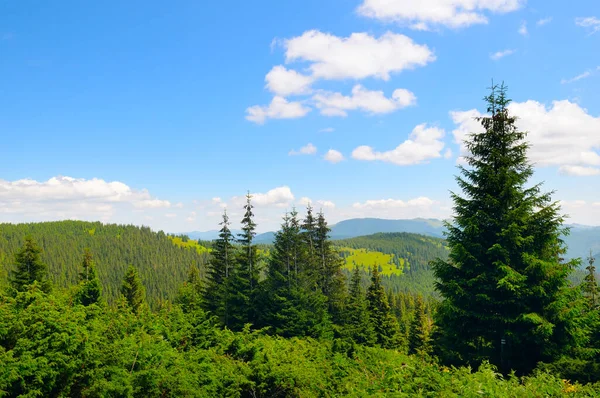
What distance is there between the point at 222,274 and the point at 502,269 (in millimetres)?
29453

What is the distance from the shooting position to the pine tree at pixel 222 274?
31.0m

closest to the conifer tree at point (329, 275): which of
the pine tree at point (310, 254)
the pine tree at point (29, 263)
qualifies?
the pine tree at point (310, 254)

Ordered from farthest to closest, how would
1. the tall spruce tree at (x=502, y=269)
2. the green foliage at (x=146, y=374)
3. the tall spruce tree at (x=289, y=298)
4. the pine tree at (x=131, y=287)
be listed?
the pine tree at (x=131, y=287)
the tall spruce tree at (x=289, y=298)
the tall spruce tree at (x=502, y=269)
the green foliage at (x=146, y=374)

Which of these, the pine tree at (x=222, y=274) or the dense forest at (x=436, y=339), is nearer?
the dense forest at (x=436, y=339)

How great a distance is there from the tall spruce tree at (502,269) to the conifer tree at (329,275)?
64.1ft

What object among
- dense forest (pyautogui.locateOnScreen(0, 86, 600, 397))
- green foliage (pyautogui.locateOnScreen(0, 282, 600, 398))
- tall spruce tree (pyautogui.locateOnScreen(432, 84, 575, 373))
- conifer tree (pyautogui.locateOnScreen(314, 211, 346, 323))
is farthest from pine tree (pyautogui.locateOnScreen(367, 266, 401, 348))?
green foliage (pyautogui.locateOnScreen(0, 282, 600, 398))

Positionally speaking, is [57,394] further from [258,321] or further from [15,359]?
[258,321]

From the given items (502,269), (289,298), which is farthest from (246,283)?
(502,269)

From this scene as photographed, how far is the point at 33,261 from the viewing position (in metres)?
37.0

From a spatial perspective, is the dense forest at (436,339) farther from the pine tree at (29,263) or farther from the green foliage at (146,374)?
the pine tree at (29,263)

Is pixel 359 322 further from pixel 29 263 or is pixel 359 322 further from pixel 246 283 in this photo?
pixel 29 263

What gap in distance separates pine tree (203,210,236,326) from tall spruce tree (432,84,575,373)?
2102 centimetres

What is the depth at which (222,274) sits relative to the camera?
37.0 metres

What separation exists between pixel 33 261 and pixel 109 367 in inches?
1512
